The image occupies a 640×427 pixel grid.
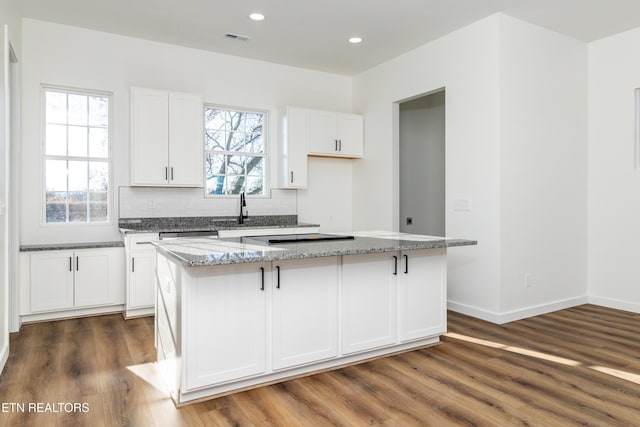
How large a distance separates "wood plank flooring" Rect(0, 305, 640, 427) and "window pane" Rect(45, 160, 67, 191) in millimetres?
1491

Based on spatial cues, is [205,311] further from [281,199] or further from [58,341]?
[281,199]

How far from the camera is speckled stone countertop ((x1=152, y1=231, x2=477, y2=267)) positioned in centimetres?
217

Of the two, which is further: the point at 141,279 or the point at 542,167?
the point at 542,167

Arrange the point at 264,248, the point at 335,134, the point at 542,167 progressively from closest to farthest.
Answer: the point at 264,248 < the point at 542,167 < the point at 335,134

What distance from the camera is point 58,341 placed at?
3426 millimetres

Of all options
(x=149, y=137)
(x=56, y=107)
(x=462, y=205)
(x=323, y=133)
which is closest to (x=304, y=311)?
(x=462, y=205)

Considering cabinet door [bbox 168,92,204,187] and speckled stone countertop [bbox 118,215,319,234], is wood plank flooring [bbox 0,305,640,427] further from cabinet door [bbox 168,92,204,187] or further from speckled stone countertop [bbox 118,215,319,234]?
cabinet door [bbox 168,92,204,187]

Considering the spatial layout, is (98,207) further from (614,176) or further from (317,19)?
(614,176)

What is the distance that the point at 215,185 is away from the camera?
516cm

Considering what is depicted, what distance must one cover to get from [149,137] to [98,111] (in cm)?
65

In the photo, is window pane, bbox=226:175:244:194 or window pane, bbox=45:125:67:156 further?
window pane, bbox=226:175:244:194

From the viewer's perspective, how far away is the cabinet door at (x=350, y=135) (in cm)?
560

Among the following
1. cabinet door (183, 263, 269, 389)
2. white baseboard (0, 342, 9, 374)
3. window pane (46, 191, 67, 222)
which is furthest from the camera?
window pane (46, 191, 67, 222)

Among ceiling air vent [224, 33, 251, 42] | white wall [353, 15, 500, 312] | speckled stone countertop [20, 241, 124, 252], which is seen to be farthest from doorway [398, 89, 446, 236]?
speckled stone countertop [20, 241, 124, 252]
